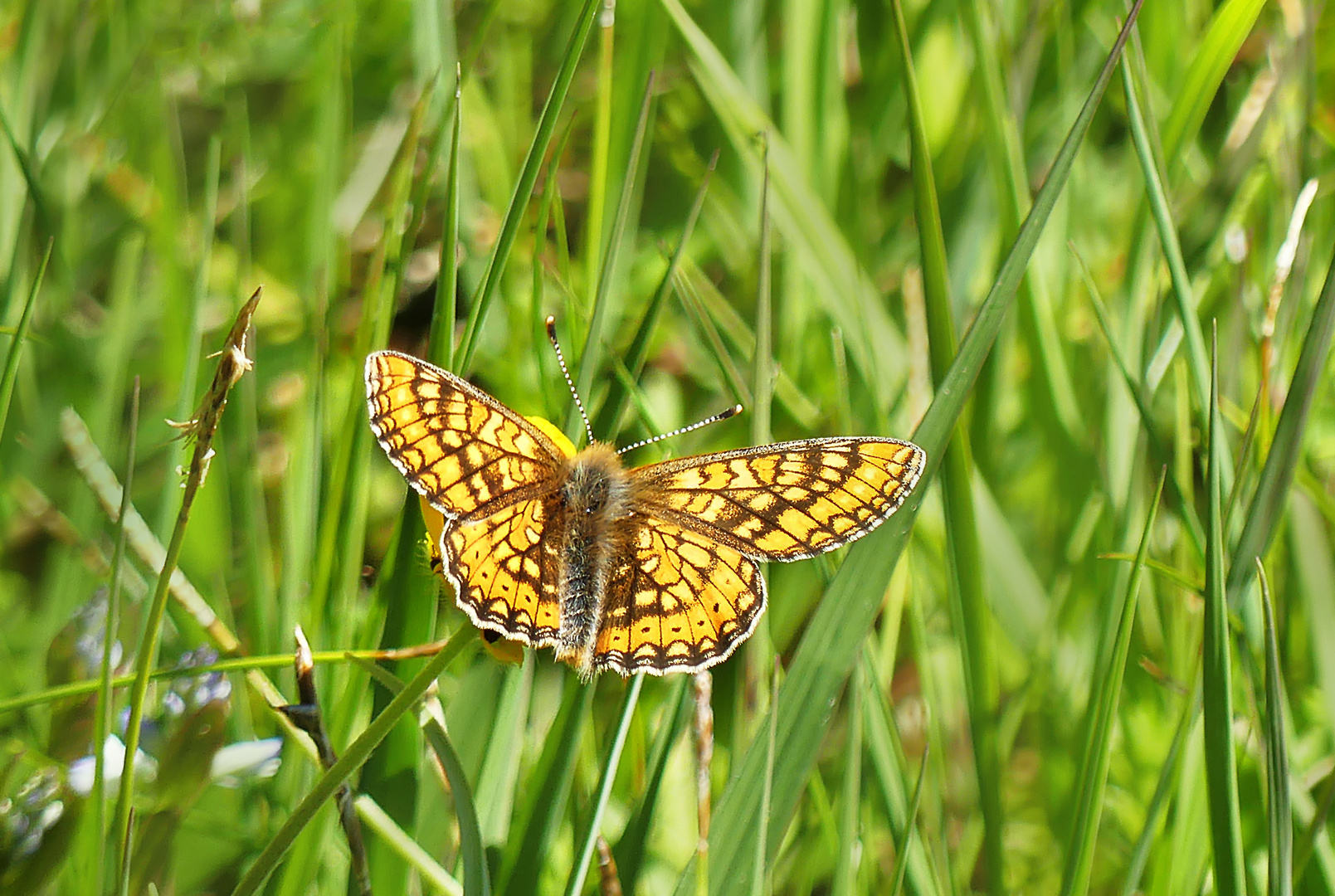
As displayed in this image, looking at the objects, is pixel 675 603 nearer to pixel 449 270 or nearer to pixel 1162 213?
pixel 449 270

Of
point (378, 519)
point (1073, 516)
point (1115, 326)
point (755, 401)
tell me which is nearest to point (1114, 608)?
point (1073, 516)

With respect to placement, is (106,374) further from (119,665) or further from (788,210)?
(788,210)

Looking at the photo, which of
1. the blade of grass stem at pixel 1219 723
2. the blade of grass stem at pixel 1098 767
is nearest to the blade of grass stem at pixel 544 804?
the blade of grass stem at pixel 1098 767

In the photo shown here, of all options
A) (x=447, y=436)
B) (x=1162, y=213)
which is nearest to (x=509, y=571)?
(x=447, y=436)

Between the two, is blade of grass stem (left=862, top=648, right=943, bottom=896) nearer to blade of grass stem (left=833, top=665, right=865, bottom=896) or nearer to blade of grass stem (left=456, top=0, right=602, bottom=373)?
blade of grass stem (left=833, top=665, right=865, bottom=896)

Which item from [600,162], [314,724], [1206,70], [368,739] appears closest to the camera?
[368,739]

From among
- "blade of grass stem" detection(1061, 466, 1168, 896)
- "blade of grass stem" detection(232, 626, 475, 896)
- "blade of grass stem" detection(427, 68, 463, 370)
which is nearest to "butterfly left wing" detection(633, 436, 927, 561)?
"blade of grass stem" detection(1061, 466, 1168, 896)
